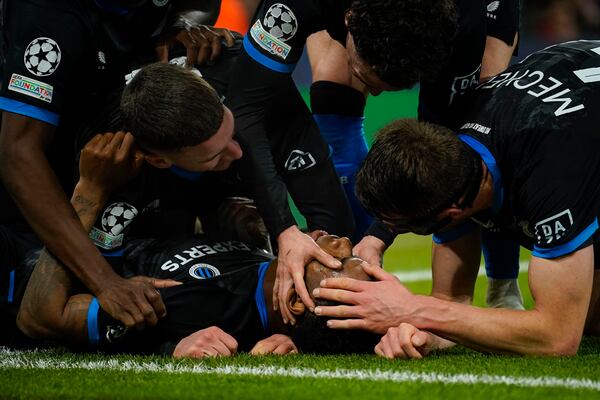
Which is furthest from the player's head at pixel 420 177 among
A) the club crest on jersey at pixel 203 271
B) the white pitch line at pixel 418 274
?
the white pitch line at pixel 418 274

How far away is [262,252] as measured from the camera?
15.8ft

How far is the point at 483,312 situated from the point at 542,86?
3.06ft

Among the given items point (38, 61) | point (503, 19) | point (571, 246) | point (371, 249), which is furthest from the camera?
point (503, 19)

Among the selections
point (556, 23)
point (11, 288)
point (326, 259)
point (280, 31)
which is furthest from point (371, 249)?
point (556, 23)

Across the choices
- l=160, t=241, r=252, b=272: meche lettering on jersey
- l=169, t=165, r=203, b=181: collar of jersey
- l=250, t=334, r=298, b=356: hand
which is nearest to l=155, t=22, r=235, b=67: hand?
l=169, t=165, r=203, b=181: collar of jersey

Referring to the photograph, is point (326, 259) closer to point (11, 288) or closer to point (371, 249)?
point (371, 249)

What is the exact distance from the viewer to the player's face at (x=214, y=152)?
14.5 feet

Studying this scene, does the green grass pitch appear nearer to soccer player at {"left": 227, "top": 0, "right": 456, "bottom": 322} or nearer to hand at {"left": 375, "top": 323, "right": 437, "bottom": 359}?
hand at {"left": 375, "top": 323, "right": 437, "bottom": 359}

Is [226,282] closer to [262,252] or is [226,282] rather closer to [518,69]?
[262,252]

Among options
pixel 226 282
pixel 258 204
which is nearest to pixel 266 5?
pixel 258 204

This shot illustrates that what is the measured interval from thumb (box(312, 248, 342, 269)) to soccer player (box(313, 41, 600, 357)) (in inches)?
3.9

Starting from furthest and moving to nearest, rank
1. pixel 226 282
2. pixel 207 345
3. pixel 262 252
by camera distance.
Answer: pixel 262 252
pixel 226 282
pixel 207 345

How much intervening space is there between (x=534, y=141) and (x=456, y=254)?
116 centimetres

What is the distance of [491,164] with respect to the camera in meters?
3.95
